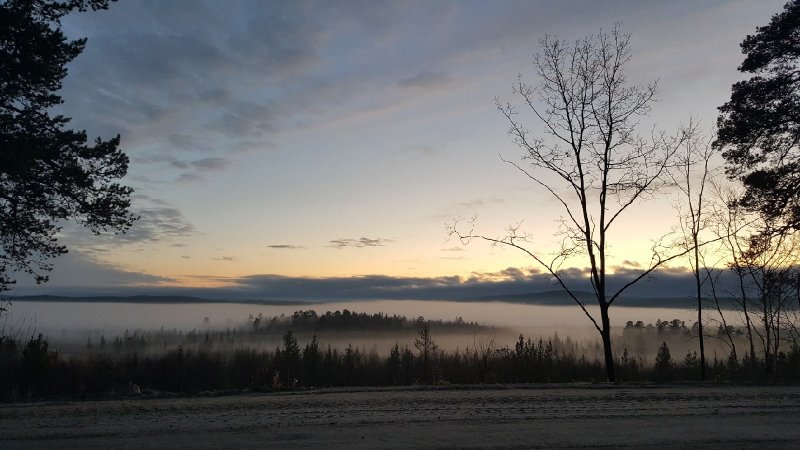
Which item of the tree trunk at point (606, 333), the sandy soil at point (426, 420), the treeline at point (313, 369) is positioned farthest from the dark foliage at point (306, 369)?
the sandy soil at point (426, 420)

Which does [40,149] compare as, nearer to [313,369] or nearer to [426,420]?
[426,420]

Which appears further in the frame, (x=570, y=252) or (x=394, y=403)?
(x=570, y=252)

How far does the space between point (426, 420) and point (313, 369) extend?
41.7 meters

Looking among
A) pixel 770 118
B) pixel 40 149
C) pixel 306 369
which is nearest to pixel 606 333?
pixel 770 118

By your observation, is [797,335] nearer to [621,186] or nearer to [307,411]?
[621,186]

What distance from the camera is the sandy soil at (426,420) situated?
8469 millimetres

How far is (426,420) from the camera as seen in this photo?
32.9ft

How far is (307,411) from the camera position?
11062 mm

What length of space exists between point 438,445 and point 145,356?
45.3 meters

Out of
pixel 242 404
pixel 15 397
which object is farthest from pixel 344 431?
pixel 15 397

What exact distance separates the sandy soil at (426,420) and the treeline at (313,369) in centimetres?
357

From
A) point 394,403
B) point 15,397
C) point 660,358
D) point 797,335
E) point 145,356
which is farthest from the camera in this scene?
point 145,356

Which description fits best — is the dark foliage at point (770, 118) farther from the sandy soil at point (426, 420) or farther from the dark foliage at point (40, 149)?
the dark foliage at point (40, 149)

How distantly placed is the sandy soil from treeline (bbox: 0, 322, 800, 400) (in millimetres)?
3568
